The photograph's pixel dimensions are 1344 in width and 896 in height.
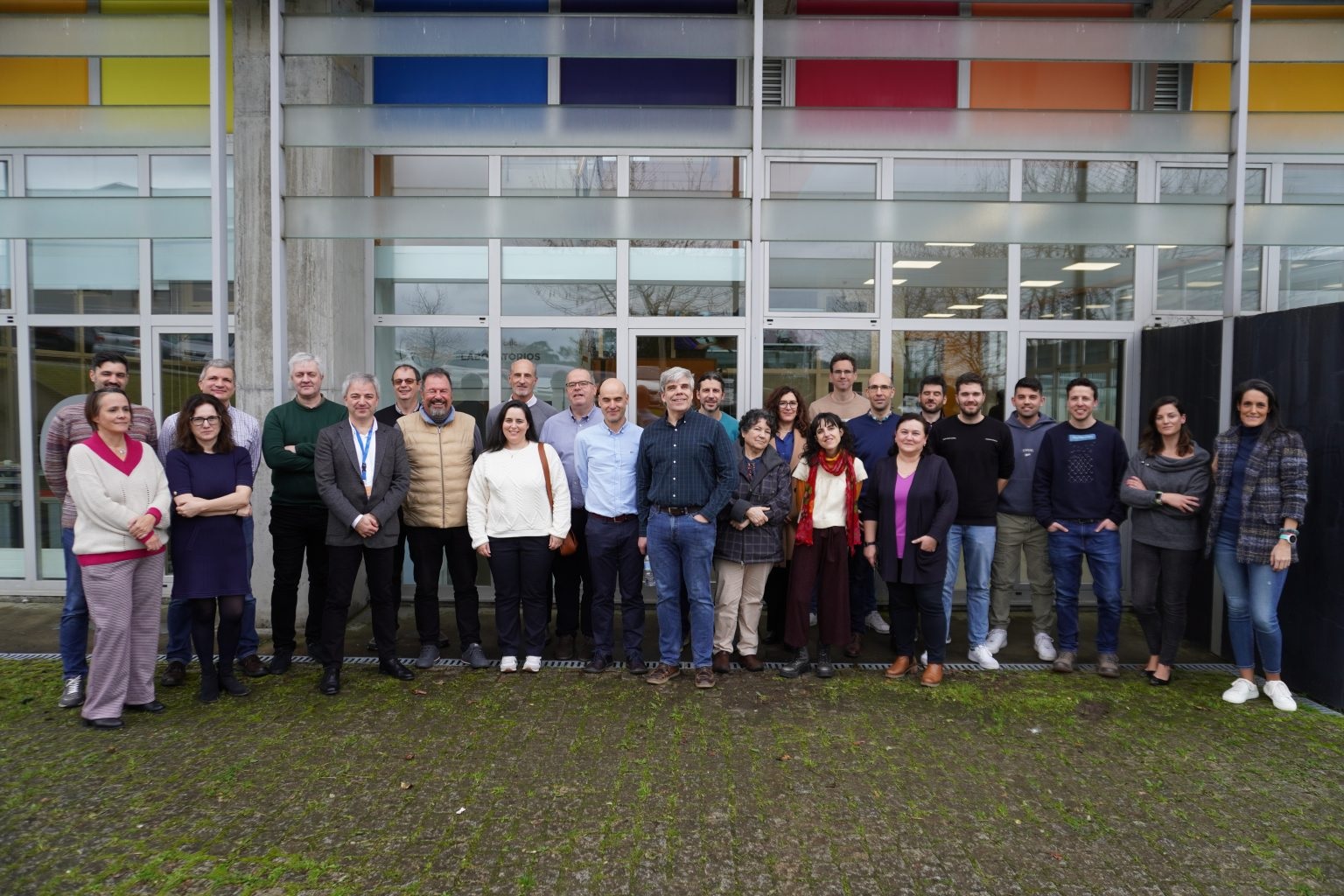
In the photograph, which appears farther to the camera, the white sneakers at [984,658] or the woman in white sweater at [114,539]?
the white sneakers at [984,658]

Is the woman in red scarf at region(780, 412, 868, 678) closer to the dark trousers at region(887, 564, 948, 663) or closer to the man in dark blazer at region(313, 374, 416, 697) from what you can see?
the dark trousers at region(887, 564, 948, 663)

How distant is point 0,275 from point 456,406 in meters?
4.03

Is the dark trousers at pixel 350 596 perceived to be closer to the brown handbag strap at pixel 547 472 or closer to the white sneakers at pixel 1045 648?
the brown handbag strap at pixel 547 472

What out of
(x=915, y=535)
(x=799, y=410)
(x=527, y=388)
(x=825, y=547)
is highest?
(x=527, y=388)

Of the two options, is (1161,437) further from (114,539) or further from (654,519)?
(114,539)

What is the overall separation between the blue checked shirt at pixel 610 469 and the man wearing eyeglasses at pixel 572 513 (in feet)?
0.74

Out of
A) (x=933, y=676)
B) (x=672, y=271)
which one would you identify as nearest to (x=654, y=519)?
(x=933, y=676)

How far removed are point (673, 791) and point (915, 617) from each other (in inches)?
91.8

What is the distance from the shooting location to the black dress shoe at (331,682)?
16.8ft

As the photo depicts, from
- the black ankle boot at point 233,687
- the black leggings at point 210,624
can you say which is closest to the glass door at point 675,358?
the black leggings at point 210,624

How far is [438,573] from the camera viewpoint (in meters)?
5.72

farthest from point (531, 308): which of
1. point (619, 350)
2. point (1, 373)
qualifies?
point (1, 373)

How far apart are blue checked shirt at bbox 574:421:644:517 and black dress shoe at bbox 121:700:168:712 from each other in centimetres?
261

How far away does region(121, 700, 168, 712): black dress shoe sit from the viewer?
485 centimetres
